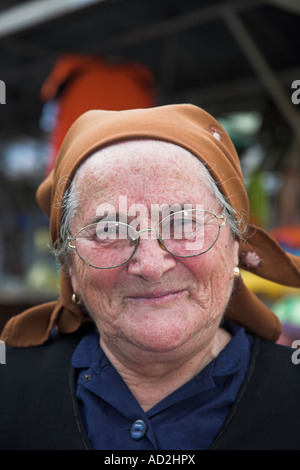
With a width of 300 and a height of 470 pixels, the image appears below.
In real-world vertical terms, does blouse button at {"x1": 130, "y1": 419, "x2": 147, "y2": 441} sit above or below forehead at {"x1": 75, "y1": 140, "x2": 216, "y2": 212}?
below

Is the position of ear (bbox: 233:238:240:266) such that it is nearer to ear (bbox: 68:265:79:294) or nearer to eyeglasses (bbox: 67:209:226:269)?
eyeglasses (bbox: 67:209:226:269)

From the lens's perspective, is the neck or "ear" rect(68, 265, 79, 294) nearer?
the neck

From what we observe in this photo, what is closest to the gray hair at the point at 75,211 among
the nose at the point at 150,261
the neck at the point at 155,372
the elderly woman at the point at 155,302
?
the elderly woman at the point at 155,302

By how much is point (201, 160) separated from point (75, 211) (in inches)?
15.7

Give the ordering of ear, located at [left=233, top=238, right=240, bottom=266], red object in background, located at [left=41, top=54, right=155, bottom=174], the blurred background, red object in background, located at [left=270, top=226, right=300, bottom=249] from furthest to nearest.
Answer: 1. red object in background, located at [left=41, top=54, right=155, bottom=174]
2. red object in background, located at [left=270, top=226, right=300, bottom=249]
3. the blurred background
4. ear, located at [left=233, top=238, right=240, bottom=266]

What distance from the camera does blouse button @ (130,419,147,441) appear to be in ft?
4.06

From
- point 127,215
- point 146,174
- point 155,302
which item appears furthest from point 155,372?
point 146,174

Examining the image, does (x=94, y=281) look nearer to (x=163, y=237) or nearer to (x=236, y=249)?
(x=163, y=237)

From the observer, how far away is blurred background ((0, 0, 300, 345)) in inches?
114

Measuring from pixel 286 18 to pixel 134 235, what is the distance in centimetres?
239

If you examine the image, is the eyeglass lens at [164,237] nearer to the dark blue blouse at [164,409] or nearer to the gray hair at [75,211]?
the gray hair at [75,211]

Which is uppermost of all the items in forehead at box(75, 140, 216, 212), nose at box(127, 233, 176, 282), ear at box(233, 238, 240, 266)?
forehead at box(75, 140, 216, 212)

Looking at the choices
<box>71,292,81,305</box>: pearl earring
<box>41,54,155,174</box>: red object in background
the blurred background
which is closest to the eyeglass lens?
<box>71,292,81,305</box>: pearl earring

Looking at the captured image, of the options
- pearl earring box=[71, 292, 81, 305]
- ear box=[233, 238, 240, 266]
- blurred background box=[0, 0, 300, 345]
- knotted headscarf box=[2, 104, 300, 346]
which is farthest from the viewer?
blurred background box=[0, 0, 300, 345]
